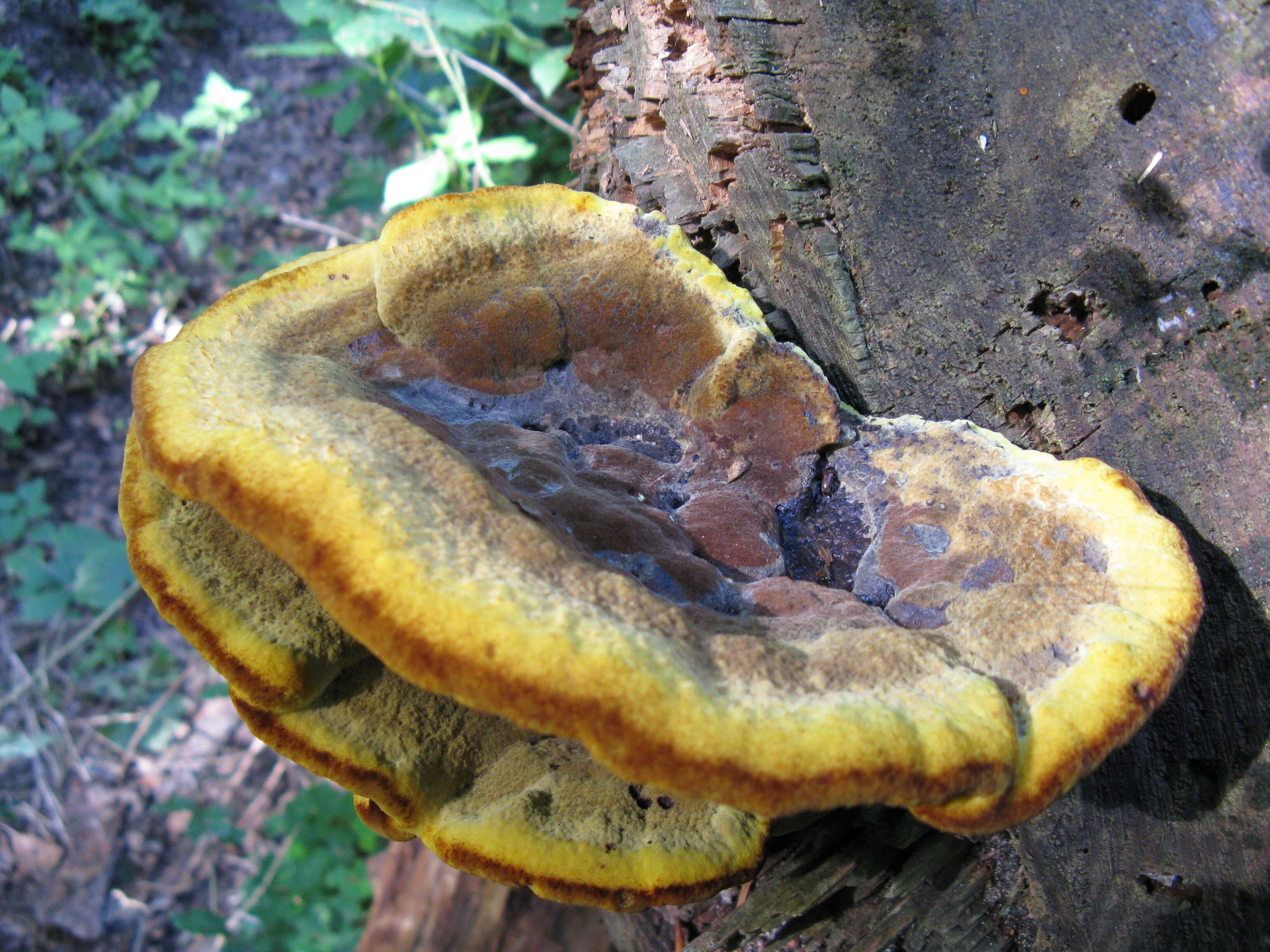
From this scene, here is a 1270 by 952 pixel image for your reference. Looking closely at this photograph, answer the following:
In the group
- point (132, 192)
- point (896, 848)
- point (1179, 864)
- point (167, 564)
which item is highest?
point (1179, 864)

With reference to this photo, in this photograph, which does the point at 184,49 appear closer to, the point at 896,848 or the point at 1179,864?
the point at 896,848

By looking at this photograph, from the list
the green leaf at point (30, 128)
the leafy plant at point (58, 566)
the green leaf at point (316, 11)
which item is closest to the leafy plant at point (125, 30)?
the green leaf at point (30, 128)

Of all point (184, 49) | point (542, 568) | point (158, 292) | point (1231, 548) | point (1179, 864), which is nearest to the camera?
point (542, 568)

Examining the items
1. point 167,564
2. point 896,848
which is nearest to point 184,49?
point 167,564

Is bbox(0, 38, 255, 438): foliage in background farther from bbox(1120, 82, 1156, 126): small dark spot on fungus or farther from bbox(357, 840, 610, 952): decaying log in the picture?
bbox(1120, 82, 1156, 126): small dark spot on fungus

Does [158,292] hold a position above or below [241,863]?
above

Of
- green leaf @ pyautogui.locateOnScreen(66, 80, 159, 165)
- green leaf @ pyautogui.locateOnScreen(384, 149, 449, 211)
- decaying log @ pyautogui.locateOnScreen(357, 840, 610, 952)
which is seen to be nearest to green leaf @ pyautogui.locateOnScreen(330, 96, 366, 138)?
green leaf @ pyautogui.locateOnScreen(384, 149, 449, 211)

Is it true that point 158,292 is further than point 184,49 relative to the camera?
No
